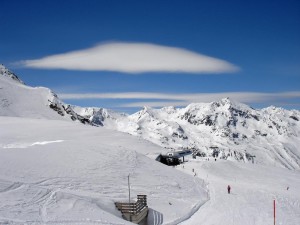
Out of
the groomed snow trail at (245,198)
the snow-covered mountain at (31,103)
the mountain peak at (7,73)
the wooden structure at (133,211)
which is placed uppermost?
the mountain peak at (7,73)

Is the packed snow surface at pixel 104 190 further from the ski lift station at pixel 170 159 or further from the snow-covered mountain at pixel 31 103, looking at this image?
the snow-covered mountain at pixel 31 103

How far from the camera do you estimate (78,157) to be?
136ft

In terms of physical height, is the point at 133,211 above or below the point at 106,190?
below

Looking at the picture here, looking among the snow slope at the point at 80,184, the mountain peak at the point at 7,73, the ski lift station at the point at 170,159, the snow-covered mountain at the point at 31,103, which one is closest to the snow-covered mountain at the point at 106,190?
the snow slope at the point at 80,184

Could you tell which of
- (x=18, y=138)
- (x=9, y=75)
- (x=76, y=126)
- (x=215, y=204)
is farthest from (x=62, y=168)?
(x=9, y=75)

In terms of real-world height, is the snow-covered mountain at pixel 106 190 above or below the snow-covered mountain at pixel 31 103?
below

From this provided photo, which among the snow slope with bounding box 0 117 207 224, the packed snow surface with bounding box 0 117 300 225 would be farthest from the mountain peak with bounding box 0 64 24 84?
the snow slope with bounding box 0 117 207 224

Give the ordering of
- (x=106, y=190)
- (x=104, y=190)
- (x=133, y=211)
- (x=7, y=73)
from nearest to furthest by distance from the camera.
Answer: (x=133, y=211) < (x=104, y=190) < (x=106, y=190) < (x=7, y=73)

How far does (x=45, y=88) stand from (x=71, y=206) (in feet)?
429

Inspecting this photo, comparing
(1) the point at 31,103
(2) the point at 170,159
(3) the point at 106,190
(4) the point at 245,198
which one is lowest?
(4) the point at 245,198

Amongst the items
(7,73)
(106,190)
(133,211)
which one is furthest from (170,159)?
(7,73)

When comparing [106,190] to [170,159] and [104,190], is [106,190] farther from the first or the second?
[170,159]

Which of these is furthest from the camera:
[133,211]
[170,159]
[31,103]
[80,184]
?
[31,103]

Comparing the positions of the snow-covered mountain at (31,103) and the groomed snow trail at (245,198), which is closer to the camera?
the groomed snow trail at (245,198)
